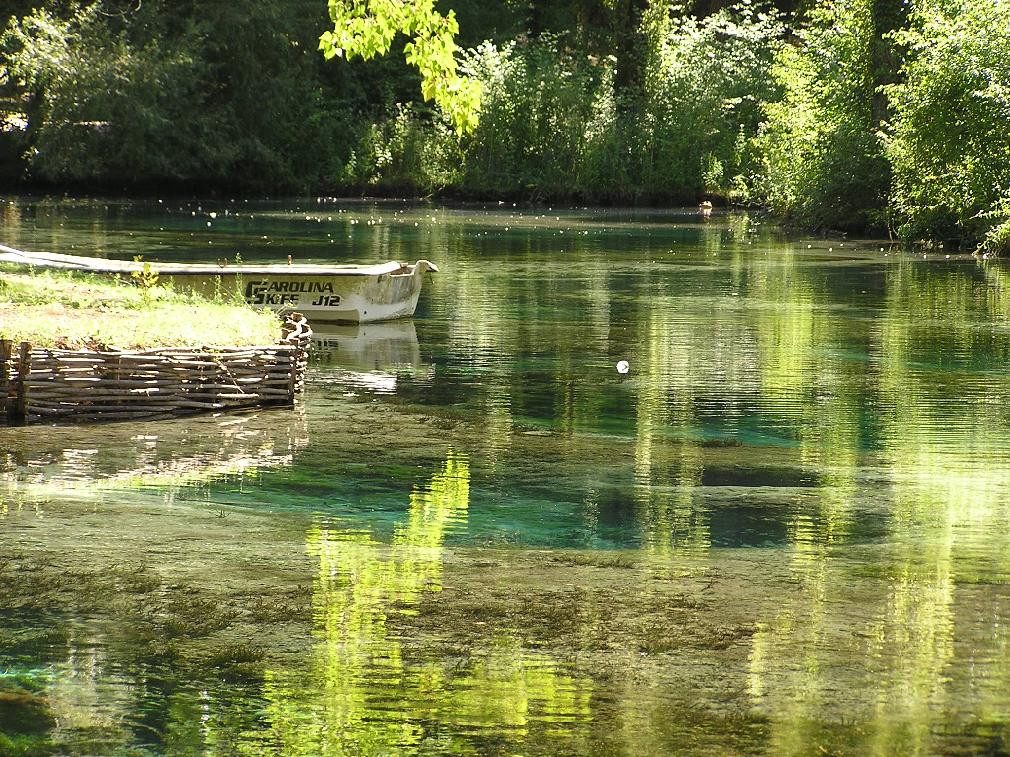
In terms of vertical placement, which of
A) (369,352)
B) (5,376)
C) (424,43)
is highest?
(424,43)

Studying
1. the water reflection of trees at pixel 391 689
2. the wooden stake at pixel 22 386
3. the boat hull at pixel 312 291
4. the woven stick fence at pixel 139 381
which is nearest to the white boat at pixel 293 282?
the boat hull at pixel 312 291

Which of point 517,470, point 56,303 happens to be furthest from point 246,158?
point 517,470

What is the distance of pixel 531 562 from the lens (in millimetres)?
8328

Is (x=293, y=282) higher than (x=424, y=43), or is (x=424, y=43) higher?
(x=424, y=43)

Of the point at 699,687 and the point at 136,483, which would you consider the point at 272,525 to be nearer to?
the point at 136,483

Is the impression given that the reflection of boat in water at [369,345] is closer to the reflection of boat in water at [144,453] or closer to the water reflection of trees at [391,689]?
the reflection of boat in water at [144,453]

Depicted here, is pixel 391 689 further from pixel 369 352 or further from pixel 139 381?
pixel 369 352

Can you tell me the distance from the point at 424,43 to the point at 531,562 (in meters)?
5.34

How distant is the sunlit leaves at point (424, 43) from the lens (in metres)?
12.1

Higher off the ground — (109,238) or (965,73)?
(965,73)

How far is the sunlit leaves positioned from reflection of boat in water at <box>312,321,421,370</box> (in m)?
4.34

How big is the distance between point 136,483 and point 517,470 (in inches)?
103

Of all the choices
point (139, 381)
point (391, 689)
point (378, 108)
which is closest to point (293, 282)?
point (139, 381)

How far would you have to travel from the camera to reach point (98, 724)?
5.90 metres
